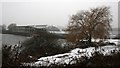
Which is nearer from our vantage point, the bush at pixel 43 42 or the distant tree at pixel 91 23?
the bush at pixel 43 42

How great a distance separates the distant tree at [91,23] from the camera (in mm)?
26344

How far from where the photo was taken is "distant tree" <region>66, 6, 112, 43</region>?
86.4ft

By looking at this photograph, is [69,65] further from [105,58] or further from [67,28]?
[67,28]

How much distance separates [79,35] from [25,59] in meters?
20.1

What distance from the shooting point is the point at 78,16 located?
28.4 m

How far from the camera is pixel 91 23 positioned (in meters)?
27.3

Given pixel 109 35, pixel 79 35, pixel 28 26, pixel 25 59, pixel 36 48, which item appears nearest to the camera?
pixel 25 59

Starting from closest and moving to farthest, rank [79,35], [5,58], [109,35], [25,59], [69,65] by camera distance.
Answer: [69,65]
[5,58]
[25,59]
[79,35]
[109,35]

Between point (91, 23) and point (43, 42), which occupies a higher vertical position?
point (91, 23)

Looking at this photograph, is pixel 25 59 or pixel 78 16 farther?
pixel 78 16

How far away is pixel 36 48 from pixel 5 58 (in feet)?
21.0

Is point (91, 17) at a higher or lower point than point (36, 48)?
higher

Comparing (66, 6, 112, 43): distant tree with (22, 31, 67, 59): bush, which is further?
(66, 6, 112, 43): distant tree

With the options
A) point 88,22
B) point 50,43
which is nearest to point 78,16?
point 88,22
